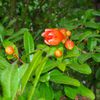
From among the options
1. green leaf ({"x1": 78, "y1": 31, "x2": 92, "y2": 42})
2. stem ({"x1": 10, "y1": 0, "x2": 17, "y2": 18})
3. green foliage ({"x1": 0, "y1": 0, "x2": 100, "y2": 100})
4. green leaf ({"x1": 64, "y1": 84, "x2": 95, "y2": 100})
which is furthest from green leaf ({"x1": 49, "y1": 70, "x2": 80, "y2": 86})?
stem ({"x1": 10, "y1": 0, "x2": 17, "y2": 18})

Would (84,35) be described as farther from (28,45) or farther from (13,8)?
(13,8)

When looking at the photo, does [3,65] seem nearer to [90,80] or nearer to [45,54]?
[45,54]

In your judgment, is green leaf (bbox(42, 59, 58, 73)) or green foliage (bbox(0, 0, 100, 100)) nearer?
green foliage (bbox(0, 0, 100, 100))

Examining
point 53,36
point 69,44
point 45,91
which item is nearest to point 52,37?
point 53,36

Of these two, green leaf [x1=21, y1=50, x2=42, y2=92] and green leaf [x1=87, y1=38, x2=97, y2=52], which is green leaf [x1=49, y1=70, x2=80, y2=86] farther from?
green leaf [x1=87, y1=38, x2=97, y2=52]

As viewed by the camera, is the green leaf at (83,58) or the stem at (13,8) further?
the stem at (13,8)

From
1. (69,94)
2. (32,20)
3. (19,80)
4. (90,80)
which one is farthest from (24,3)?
(19,80)

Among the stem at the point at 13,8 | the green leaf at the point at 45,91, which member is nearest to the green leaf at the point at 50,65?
the green leaf at the point at 45,91

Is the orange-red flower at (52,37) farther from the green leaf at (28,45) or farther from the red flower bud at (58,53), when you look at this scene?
the green leaf at (28,45)
